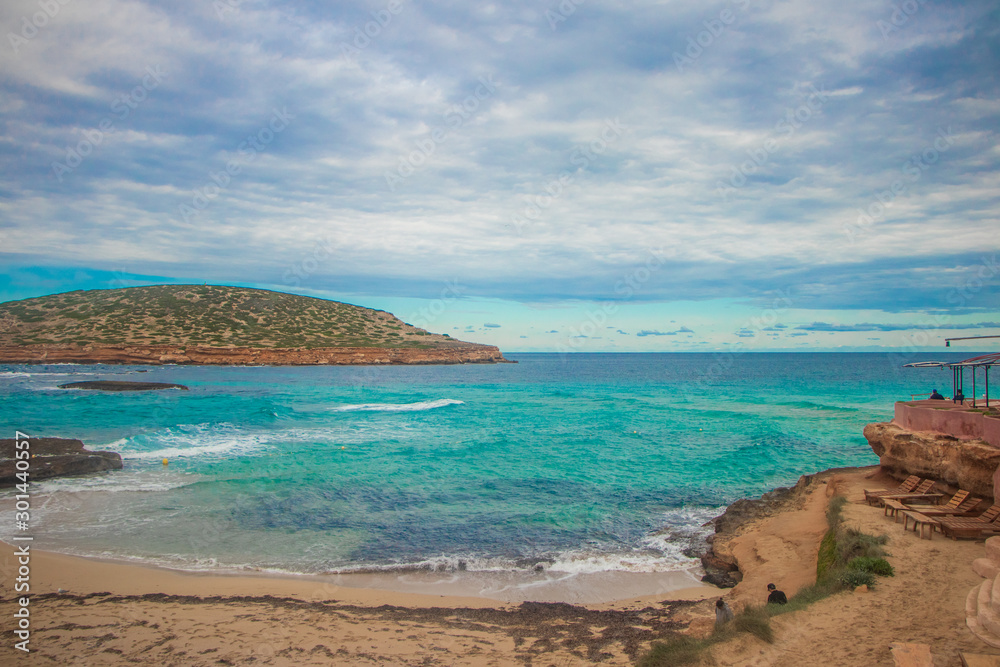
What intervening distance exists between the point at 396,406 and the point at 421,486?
84.6 feet

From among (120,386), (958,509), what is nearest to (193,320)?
(120,386)

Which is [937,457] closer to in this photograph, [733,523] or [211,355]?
[733,523]

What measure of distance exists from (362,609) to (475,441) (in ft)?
61.8

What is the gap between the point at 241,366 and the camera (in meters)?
90.4

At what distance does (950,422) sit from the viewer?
12539 millimetres

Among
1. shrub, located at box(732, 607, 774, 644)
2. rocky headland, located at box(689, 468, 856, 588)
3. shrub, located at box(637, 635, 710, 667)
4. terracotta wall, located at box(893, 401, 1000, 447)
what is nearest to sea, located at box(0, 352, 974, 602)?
rocky headland, located at box(689, 468, 856, 588)

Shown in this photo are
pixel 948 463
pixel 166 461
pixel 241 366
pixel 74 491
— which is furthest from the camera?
pixel 241 366

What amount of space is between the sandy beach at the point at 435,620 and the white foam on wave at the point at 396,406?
29.5 metres

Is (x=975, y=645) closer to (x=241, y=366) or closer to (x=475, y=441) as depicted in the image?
(x=475, y=441)

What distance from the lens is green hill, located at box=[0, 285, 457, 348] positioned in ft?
292

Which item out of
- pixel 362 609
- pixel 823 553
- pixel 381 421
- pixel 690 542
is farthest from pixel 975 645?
pixel 381 421

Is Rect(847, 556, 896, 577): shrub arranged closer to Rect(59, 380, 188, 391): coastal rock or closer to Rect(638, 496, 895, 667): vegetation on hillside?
Rect(638, 496, 895, 667): vegetation on hillside

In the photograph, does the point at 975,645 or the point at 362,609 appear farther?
the point at 362,609

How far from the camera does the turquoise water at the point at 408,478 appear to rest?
12.9m
